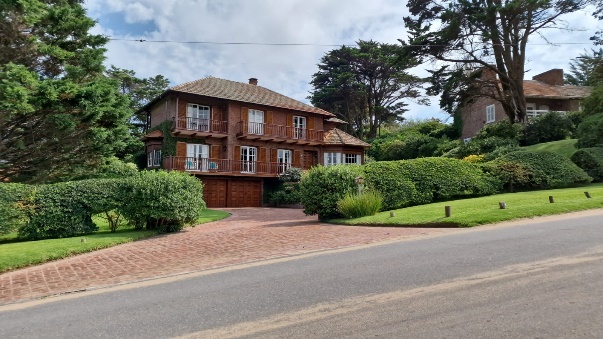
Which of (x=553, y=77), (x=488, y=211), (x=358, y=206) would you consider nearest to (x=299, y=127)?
(x=358, y=206)

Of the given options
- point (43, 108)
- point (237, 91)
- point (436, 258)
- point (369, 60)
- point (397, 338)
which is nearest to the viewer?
point (397, 338)

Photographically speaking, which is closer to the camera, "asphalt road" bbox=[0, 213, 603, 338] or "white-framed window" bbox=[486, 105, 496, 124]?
"asphalt road" bbox=[0, 213, 603, 338]

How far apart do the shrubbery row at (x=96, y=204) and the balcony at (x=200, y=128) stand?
1501 cm

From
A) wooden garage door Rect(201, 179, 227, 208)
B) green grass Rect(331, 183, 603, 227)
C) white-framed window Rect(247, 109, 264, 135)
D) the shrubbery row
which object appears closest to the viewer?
green grass Rect(331, 183, 603, 227)

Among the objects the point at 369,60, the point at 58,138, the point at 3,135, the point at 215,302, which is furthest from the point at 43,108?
the point at 369,60

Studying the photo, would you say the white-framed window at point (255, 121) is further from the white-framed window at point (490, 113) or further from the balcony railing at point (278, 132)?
the white-framed window at point (490, 113)

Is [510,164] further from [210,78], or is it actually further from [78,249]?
[210,78]

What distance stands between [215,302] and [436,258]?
3.92 m

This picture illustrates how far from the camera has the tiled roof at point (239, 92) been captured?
1185 inches

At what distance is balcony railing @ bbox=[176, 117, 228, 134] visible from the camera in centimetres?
2892

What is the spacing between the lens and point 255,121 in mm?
32094

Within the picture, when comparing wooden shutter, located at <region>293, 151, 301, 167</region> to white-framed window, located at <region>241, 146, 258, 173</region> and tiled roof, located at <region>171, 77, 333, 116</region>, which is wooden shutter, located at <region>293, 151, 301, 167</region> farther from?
tiled roof, located at <region>171, 77, 333, 116</region>

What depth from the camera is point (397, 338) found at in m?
3.82

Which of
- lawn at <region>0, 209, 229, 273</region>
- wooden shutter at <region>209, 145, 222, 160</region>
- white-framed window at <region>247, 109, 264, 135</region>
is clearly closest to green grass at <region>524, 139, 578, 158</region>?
white-framed window at <region>247, 109, 264, 135</region>
